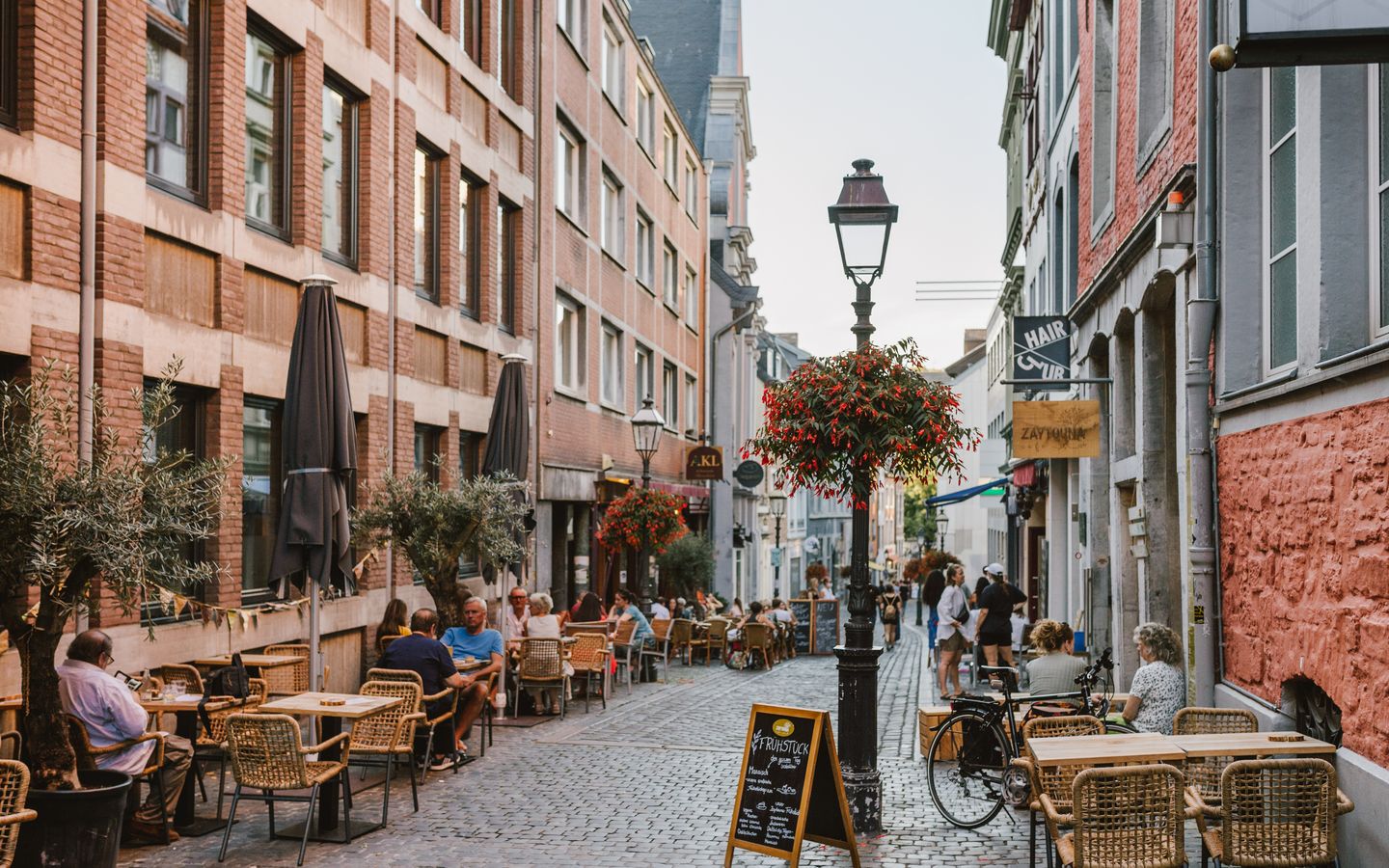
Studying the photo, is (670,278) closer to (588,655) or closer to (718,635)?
(718,635)

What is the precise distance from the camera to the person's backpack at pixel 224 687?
912 centimetres

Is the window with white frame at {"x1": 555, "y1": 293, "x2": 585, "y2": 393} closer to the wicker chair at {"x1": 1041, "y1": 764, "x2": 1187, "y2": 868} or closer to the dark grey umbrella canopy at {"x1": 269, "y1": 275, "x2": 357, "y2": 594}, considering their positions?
the dark grey umbrella canopy at {"x1": 269, "y1": 275, "x2": 357, "y2": 594}

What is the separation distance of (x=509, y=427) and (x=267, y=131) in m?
4.28

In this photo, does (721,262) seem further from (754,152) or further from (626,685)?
(626,685)

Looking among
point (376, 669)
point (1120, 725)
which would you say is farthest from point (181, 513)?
point (1120, 725)

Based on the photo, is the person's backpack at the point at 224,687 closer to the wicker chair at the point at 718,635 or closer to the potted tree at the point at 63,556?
the potted tree at the point at 63,556

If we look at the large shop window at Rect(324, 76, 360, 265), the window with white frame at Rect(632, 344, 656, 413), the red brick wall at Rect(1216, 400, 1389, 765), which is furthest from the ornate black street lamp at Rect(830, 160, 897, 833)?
the window with white frame at Rect(632, 344, 656, 413)

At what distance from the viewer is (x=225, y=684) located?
942cm

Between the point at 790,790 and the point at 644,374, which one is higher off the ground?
the point at 644,374

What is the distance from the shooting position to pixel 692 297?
129 ft

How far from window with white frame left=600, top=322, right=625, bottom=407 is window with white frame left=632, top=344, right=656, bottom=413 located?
1.97 metres

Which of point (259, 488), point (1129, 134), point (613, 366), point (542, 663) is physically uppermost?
point (1129, 134)

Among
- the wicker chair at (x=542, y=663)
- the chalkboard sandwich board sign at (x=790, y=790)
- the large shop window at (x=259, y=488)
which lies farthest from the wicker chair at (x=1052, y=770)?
the large shop window at (x=259, y=488)

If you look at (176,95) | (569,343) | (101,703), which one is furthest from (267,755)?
(569,343)
